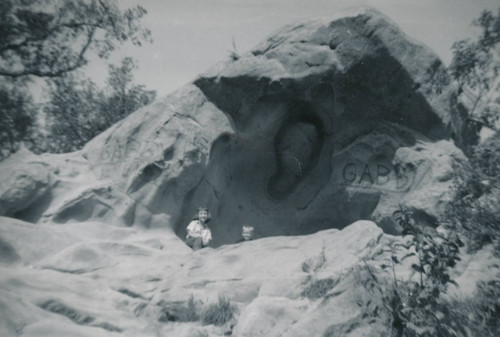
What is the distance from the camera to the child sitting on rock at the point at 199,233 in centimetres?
694

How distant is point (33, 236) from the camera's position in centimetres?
525

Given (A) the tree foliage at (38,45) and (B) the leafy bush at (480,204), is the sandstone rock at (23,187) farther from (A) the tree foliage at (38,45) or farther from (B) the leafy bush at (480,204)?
(B) the leafy bush at (480,204)

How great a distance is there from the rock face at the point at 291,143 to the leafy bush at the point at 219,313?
377 centimetres

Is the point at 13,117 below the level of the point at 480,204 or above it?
below

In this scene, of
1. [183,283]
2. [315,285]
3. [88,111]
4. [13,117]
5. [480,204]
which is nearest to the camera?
[315,285]

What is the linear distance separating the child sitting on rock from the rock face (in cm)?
66

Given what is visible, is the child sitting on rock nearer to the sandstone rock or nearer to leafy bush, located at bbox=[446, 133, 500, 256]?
the sandstone rock

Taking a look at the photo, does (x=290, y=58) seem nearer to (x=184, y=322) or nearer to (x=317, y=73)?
(x=317, y=73)

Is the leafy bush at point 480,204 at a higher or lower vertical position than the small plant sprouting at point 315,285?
higher

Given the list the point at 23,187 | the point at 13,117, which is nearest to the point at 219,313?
the point at 23,187

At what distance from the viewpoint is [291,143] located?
30.3 feet

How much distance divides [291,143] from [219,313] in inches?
240

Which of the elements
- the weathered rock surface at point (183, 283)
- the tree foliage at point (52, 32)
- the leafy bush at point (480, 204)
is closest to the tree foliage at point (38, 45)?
the tree foliage at point (52, 32)

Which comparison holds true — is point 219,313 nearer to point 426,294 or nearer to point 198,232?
point 426,294
